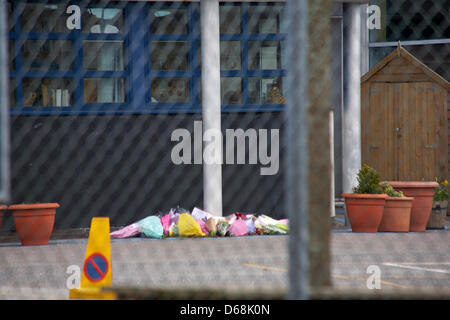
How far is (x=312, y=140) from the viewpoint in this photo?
512 cm

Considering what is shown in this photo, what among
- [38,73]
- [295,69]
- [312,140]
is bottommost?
[312,140]

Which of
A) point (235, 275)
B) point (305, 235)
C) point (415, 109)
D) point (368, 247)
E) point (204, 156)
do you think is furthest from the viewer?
point (415, 109)

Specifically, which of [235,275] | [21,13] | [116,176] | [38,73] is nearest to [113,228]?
[116,176]

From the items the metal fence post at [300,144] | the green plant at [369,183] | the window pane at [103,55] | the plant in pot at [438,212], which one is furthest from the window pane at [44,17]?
the metal fence post at [300,144]

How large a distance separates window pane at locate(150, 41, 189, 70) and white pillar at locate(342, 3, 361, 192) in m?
2.87

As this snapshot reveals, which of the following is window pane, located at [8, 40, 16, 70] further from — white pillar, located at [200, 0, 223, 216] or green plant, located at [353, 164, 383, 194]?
green plant, located at [353, 164, 383, 194]

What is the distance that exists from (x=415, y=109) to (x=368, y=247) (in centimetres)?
568

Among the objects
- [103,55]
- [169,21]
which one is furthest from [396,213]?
[103,55]

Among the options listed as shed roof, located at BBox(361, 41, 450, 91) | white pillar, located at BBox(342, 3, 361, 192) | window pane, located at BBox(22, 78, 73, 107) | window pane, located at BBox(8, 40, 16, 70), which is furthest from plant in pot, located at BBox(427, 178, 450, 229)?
window pane, located at BBox(8, 40, 16, 70)

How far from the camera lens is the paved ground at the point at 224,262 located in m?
8.27

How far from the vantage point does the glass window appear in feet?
43.6

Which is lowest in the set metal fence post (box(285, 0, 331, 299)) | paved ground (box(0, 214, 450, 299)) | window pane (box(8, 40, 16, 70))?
paved ground (box(0, 214, 450, 299))

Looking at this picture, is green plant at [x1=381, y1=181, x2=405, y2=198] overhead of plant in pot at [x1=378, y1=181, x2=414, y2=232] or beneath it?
overhead
